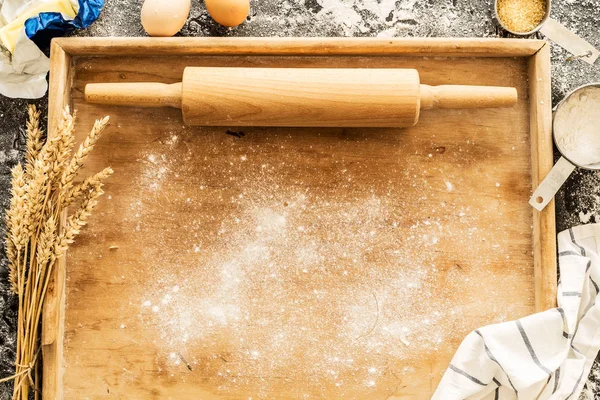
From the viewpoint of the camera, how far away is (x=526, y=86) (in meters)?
0.99

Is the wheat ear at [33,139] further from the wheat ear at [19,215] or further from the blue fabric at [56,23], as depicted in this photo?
the blue fabric at [56,23]

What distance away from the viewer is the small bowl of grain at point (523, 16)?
3.32 feet

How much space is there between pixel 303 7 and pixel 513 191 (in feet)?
1.85

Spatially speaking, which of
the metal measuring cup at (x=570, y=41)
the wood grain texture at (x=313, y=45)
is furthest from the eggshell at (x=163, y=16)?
the metal measuring cup at (x=570, y=41)

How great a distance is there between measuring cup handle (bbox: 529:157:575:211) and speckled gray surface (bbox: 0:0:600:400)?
0.33 ft

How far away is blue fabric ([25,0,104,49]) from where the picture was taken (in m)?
1.01

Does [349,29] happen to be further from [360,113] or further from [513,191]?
[513,191]

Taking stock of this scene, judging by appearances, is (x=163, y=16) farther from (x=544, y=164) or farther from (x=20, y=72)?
(x=544, y=164)

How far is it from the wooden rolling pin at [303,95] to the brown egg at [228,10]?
13 centimetres

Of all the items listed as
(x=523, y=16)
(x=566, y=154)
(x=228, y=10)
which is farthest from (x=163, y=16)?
(x=566, y=154)

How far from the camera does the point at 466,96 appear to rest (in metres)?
0.91

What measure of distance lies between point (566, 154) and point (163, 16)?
80 centimetres

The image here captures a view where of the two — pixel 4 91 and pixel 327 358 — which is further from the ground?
pixel 4 91

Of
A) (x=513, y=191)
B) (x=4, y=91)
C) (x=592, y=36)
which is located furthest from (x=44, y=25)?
(x=592, y=36)
